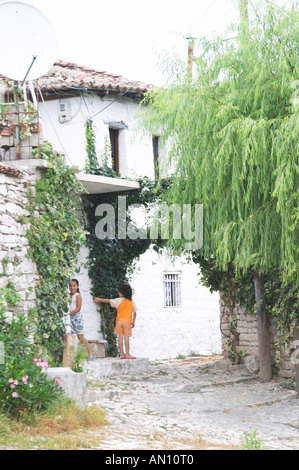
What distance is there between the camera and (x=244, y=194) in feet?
26.4

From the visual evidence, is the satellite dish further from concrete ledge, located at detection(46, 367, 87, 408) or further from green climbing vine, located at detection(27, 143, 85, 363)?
concrete ledge, located at detection(46, 367, 87, 408)

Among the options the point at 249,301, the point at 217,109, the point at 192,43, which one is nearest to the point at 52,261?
the point at 217,109

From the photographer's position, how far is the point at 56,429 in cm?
638

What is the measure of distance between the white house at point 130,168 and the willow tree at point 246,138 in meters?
2.20

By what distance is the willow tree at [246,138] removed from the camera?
7.56 meters

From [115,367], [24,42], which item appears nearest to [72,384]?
[115,367]

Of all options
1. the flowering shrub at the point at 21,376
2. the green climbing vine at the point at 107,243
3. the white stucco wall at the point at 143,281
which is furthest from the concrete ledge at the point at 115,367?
the flowering shrub at the point at 21,376

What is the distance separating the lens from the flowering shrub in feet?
21.3

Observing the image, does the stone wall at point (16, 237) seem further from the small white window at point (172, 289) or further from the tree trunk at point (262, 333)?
the small white window at point (172, 289)

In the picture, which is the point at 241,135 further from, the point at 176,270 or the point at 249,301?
the point at 176,270

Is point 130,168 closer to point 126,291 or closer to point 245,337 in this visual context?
point 126,291

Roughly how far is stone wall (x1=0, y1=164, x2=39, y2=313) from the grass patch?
5.88ft

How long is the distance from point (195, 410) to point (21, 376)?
2.87m

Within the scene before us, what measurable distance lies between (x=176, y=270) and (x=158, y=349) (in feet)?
7.43
